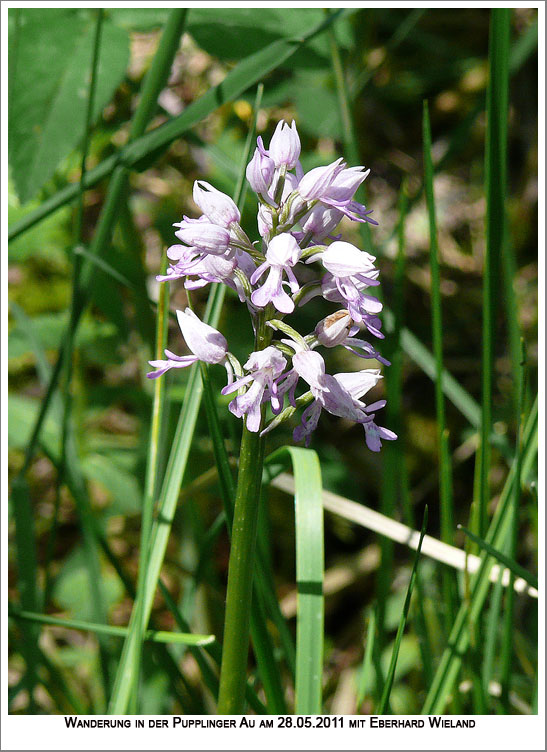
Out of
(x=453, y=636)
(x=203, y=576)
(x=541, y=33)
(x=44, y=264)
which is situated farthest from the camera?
(x=44, y=264)

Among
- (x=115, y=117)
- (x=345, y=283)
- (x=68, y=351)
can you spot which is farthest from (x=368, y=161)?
(x=345, y=283)

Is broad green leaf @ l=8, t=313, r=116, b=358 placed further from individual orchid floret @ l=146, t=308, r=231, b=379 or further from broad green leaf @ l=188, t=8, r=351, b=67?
individual orchid floret @ l=146, t=308, r=231, b=379

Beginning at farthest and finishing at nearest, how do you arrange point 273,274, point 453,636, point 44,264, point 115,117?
1. point 44,264
2. point 115,117
3. point 453,636
4. point 273,274

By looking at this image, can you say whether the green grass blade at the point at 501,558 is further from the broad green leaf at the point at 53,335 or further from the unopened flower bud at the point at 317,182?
the broad green leaf at the point at 53,335

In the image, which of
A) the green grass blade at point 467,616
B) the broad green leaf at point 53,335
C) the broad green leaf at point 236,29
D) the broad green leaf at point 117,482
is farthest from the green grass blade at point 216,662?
the broad green leaf at point 236,29

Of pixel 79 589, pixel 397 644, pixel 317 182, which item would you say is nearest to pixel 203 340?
pixel 317 182

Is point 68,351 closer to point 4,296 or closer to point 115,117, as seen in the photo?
point 4,296

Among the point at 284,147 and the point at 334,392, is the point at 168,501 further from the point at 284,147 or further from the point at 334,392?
the point at 284,147
